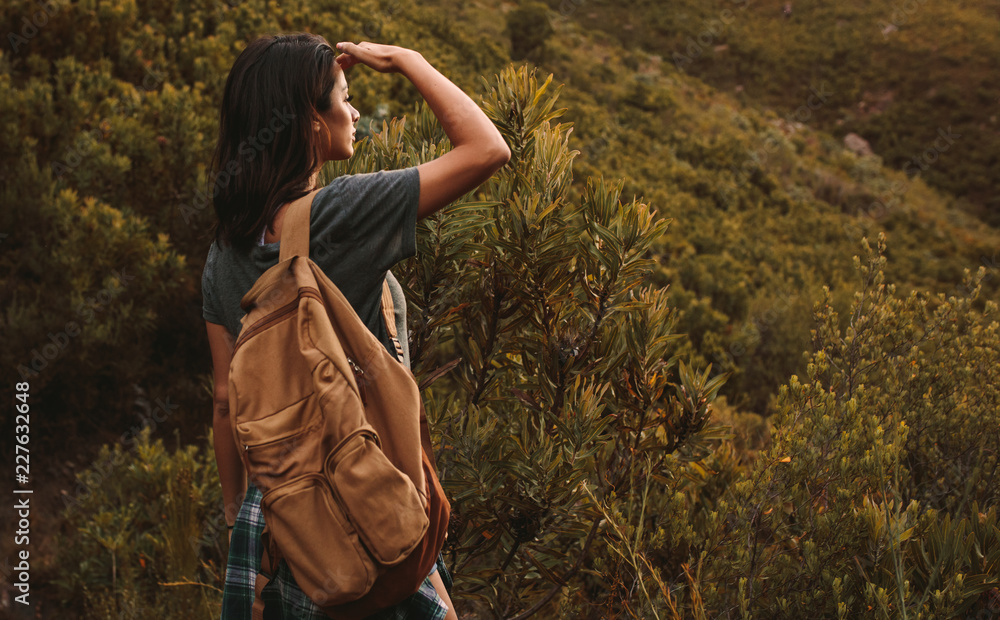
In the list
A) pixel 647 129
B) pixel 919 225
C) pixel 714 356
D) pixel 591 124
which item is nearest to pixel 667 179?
pixel 591 124

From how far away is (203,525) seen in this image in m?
3.19

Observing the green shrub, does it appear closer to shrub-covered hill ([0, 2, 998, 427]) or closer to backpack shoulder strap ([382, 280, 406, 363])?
shrub-covered hill ([0, 2, 998, 427])

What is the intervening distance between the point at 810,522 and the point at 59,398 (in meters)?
3.95

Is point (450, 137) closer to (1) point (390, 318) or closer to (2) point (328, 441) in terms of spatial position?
(1) point (390, 318)

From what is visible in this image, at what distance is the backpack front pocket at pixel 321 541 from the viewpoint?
1056 mm

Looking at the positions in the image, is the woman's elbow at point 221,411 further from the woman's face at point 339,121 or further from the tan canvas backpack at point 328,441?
the woman's face at point 339,121

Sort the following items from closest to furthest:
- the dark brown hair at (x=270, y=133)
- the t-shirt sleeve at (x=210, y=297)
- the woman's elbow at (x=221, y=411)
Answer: the dark brown hair at (x=270, y=133), the t-shirt sleeve at (x=210, y=297), the woman's elbow at (x=221, y=411)

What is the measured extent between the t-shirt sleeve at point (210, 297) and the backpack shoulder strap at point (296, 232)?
0.29 metres

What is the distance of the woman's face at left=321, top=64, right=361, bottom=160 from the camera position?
133 cm

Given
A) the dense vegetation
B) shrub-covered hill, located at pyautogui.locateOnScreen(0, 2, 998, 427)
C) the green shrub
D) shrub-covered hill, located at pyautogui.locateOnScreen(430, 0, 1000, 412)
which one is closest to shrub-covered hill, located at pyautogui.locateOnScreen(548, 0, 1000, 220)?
shrub-covered hill, located at pyautogui.locateOnScreen(430, 0, 1000, 412)

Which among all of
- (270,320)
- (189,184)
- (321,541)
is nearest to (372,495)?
(321,541)

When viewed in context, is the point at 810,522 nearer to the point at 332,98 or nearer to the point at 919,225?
the point at 332,98

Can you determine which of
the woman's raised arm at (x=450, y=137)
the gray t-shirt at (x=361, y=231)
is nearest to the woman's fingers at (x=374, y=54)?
the woman's raised arm at (x=450, y=137)

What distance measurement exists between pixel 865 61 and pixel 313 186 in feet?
98.4
